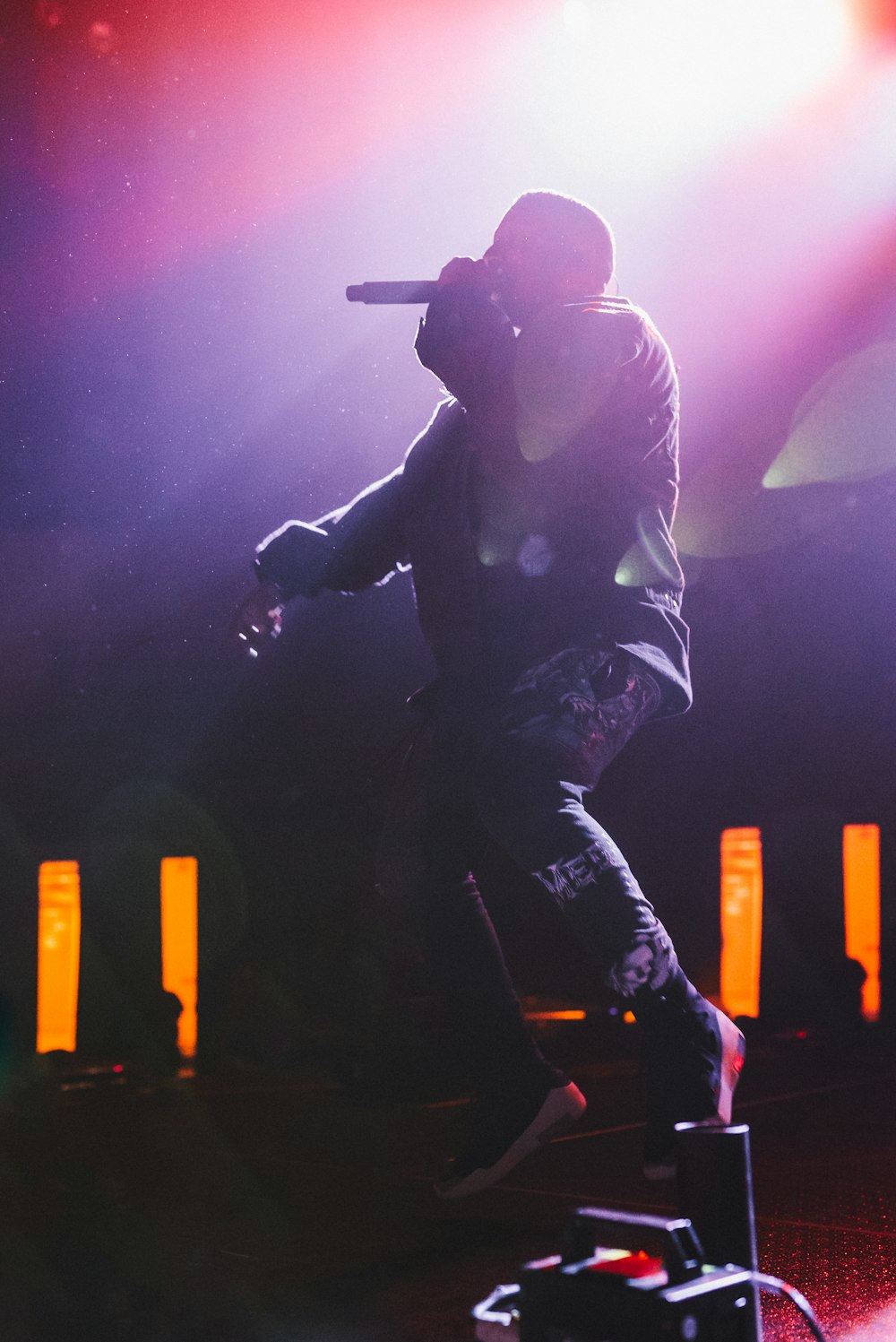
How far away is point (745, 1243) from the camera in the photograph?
3.54ft

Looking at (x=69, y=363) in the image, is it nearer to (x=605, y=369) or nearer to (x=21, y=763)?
(x=605, y=369)

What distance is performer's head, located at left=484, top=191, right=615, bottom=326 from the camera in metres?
1.63

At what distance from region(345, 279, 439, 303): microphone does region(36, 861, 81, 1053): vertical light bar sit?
428 inches

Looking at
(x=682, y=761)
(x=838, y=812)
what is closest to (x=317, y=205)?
(x=682, y=761)

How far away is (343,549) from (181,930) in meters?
11.8

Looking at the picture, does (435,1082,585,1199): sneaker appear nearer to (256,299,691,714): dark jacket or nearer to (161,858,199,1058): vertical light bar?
(256,299,691,714): dark jacket

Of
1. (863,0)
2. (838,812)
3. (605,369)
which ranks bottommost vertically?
(838,812)

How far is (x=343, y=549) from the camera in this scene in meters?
1.87

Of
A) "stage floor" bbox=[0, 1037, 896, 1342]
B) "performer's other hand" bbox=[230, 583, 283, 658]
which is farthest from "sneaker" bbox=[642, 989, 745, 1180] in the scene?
"performer's other hand" bbox=[230, 583, 283, 658]

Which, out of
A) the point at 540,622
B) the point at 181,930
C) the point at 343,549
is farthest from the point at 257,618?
the point at 181,930

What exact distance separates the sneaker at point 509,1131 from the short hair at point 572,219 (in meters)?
1.12

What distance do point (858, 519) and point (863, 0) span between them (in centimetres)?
280

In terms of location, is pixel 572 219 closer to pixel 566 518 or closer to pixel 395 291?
pixel 395 291

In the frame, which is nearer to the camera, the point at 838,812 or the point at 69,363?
the point at 69,363
